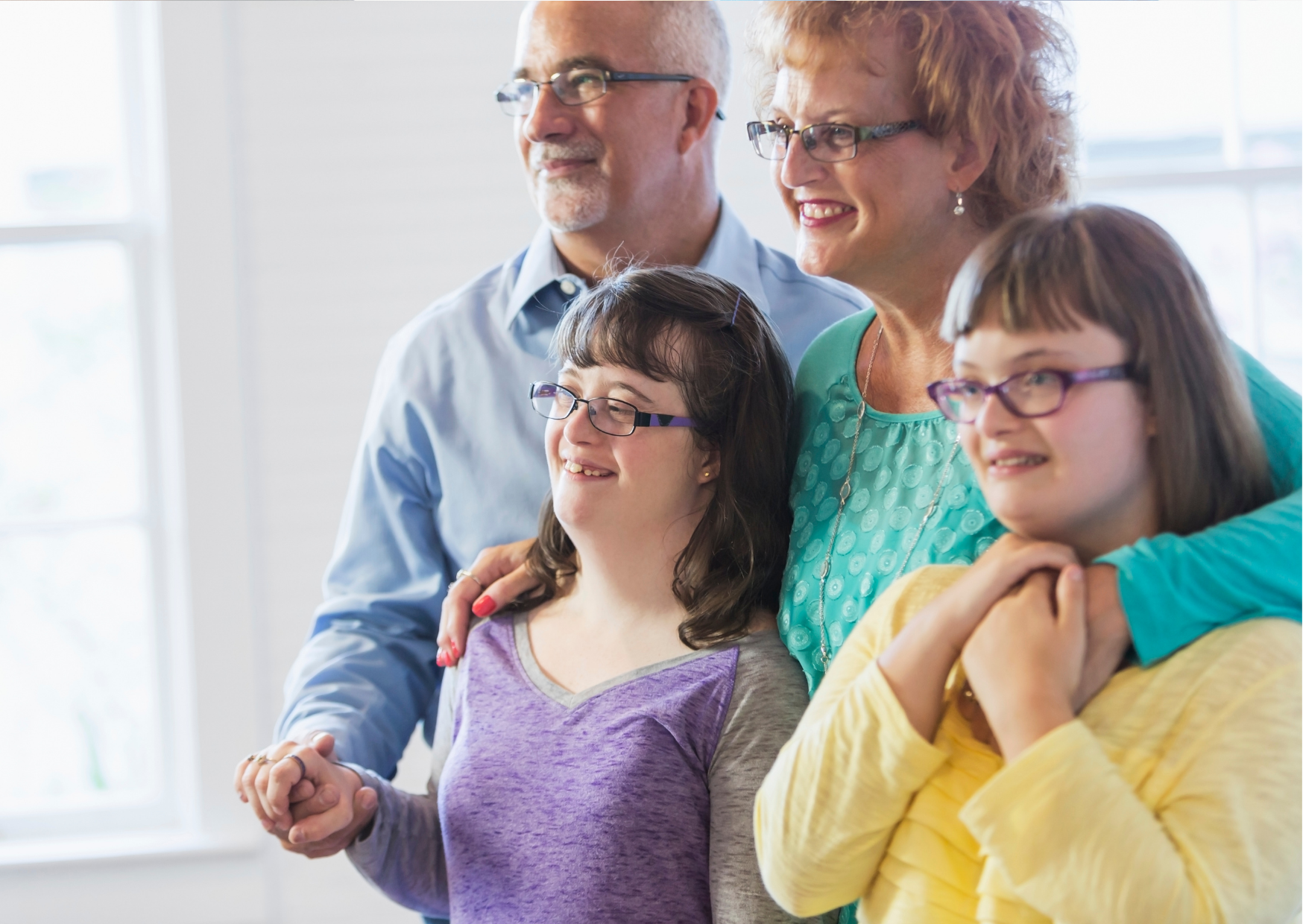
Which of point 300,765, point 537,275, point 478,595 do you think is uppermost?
point 537,275

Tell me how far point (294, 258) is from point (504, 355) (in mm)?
297

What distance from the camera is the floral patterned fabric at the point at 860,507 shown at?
0.95 m

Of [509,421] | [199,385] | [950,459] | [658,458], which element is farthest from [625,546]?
[199,385]

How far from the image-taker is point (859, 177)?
3.15 feet

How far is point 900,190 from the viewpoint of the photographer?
976mm

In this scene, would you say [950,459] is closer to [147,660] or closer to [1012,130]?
[1012,130]

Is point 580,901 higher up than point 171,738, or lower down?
higher up

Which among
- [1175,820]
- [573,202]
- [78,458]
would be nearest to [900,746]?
[1175,820]

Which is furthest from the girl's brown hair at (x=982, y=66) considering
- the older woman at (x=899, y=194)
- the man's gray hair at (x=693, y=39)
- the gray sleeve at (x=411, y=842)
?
the gray sleeve at (x=411, y=842)

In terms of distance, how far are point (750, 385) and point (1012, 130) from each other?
0.33 m

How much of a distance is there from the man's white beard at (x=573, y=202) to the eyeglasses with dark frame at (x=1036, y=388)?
874mm

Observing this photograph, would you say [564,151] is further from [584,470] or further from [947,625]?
[947,625]

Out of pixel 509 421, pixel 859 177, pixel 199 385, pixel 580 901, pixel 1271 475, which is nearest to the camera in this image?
pixel 1271 475

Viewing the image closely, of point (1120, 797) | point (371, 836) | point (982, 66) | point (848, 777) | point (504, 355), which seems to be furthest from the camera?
point (504, 355)
